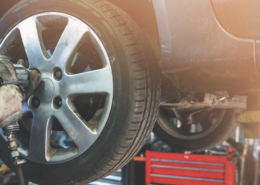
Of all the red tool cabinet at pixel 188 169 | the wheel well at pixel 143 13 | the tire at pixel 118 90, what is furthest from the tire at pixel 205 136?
the tire at pixel 118 90

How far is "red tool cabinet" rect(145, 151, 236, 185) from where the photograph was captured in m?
2.84

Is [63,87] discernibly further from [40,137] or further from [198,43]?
[198,43]

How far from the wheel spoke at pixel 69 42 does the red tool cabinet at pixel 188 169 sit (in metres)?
2.32

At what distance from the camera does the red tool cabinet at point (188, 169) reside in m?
2.84

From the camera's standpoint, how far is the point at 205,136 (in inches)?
90.3

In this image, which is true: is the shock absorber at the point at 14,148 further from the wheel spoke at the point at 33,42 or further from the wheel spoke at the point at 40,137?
the wheel spoke at the point at 33,42

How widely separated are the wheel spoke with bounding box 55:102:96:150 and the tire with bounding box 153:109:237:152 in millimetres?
1312

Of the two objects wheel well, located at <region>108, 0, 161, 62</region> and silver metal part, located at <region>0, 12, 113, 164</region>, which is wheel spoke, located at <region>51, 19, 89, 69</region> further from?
wheel well, located at <region>108, 0, 161, 62</region>

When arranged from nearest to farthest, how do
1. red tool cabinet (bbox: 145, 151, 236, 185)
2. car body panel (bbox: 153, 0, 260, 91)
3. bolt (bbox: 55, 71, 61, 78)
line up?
car body panel (bbox: 153, 0, 260, 91)
bolt (bbox: 55, 71, 61, 78)
red tool cabinet (bbox: 145, 151, 236, 185)

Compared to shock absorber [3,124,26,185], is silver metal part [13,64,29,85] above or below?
above

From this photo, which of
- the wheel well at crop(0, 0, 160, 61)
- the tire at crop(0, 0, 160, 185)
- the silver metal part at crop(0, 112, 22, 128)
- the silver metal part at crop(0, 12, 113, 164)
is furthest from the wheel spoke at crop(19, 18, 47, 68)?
the wheel well at crop(0, 0, 160, 61)

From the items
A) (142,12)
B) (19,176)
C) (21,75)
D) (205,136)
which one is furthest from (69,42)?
(205,136)

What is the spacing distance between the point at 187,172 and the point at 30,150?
2289 millimetres

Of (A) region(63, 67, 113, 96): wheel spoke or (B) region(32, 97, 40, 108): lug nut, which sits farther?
(B) region(32, 97, 40, 108): lug nut
